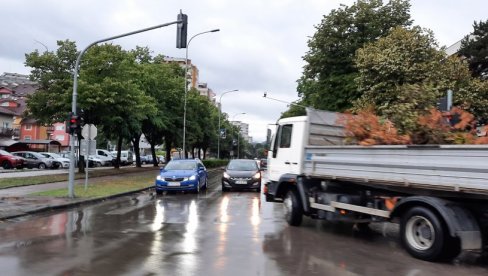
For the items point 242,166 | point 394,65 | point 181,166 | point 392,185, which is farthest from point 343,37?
point 392,185

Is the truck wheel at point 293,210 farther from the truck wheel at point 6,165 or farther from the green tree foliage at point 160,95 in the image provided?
the truck wheel at point 6,165

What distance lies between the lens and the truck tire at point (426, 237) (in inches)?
284

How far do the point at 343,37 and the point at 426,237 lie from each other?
2837 centimetres

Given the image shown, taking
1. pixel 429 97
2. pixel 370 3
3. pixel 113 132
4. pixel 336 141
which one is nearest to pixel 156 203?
pixel 336 141

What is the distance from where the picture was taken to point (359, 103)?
88.0 feet

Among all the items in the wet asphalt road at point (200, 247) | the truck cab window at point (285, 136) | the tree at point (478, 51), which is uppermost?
the tree at point (478, 51)

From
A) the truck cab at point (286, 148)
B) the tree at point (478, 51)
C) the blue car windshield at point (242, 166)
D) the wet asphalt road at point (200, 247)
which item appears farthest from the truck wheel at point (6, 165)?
the tree at point (478, 51)

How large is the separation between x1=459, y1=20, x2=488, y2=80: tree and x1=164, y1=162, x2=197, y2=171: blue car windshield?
963 inches

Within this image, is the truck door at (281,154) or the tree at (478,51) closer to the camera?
the truck door at (281,154)

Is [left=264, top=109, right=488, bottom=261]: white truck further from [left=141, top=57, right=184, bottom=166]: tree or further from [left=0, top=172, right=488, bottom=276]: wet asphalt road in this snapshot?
[left=141, top=57, right=184, bottom=166]: tree

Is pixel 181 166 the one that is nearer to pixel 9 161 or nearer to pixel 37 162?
pixel 9 161

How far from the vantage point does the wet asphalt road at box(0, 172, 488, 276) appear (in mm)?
6770

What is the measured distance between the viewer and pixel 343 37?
113ft

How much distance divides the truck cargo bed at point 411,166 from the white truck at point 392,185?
0.05 feet
